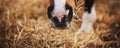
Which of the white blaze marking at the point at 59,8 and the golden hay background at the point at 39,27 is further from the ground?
the white blaze marking at the point at 59,8

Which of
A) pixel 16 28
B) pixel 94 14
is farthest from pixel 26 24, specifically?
pixel 94 14

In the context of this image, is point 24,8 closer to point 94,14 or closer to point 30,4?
point 30,4

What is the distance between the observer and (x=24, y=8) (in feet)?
16.1

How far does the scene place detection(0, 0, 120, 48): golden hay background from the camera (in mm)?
4895

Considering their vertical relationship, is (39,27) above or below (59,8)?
below

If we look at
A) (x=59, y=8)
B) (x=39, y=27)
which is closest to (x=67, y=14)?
(x=59, y=8)

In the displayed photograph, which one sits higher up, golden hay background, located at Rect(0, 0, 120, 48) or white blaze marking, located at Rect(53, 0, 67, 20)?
white blaze marking, located at Rect(53, 0, 67, 20)

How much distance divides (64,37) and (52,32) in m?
0.07

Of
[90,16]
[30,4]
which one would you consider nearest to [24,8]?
[30,4]

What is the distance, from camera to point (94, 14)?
4.89m

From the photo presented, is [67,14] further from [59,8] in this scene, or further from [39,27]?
[39,27]

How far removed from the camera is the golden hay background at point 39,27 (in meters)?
4.89

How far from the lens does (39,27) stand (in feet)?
16.1

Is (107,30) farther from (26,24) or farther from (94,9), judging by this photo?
(26,24)
